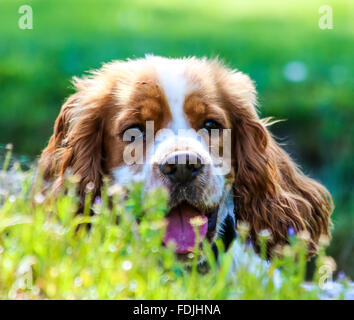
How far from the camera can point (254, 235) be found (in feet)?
14.2

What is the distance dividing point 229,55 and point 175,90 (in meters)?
5.05

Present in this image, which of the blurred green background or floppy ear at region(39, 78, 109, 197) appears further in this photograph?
the blurred green background

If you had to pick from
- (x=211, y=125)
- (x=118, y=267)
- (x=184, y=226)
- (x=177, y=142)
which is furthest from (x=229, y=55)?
(x=118, y=267)

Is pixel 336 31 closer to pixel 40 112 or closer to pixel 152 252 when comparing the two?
pixel 40 112

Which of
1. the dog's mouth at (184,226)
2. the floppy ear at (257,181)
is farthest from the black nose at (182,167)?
the floppy ear at (257,181)

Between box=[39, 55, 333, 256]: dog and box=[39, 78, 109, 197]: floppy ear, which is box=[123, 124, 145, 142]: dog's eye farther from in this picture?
box=[39, 78, 109, 197]: floppy ear

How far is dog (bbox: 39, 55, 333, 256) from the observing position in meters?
3.82

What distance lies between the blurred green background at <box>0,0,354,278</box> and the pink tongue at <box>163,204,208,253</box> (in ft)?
8.75

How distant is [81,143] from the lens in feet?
14.2

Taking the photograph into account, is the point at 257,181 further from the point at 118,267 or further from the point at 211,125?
the point at 118,267

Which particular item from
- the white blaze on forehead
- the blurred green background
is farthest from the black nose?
the blurred green background

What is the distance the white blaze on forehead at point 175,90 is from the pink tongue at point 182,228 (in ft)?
1.44

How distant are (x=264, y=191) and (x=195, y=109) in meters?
0.67
